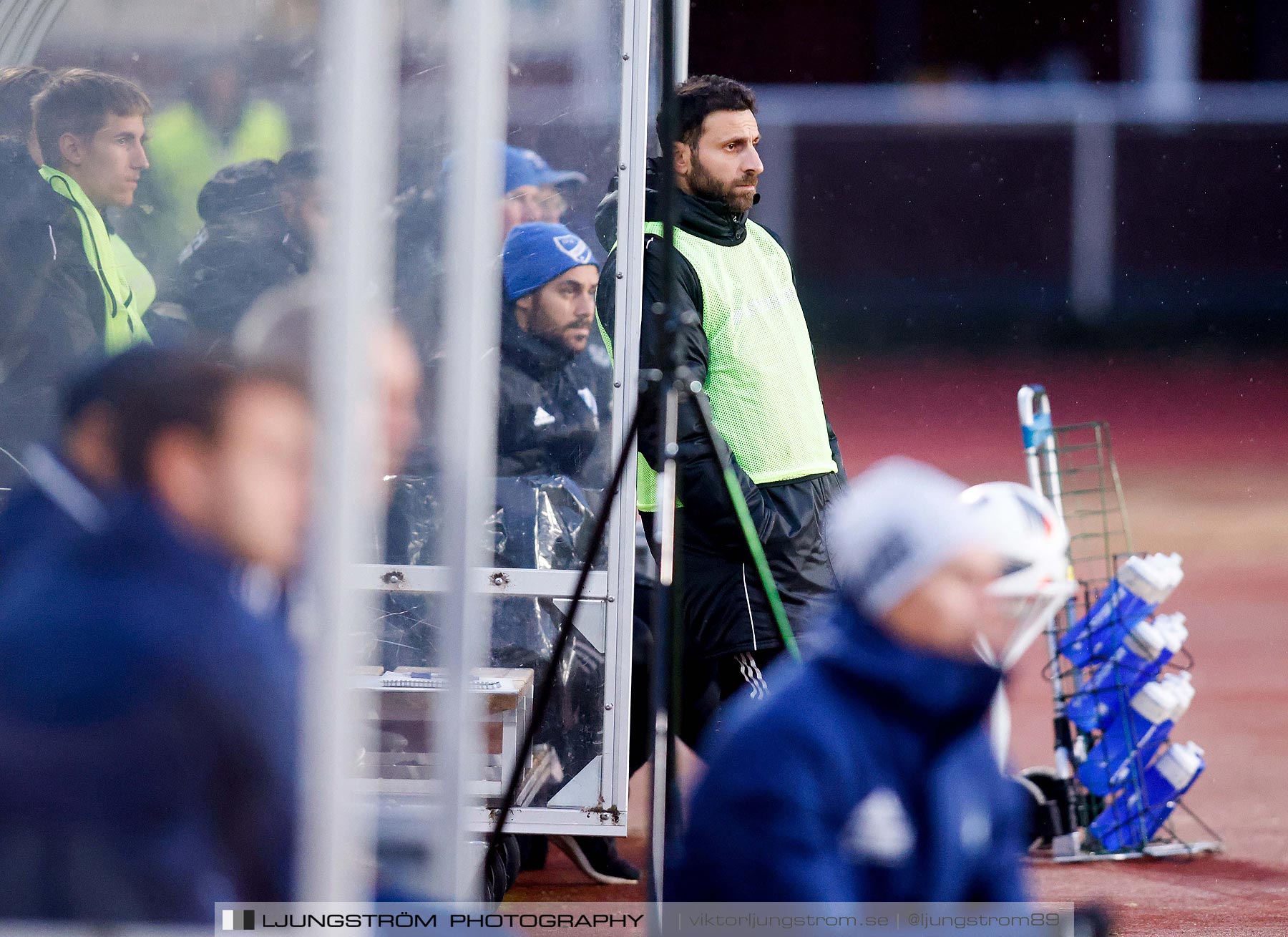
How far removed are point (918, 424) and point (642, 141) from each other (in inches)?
524

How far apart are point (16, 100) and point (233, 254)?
30.6 inches

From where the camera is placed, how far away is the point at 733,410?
3.43 meters

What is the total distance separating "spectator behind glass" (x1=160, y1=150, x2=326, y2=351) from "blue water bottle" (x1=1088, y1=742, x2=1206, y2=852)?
317cm

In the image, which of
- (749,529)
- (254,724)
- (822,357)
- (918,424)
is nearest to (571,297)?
(749,529)

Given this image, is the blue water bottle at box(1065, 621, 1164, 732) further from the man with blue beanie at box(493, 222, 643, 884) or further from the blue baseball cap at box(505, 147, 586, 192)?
the blue baseball cap at box(505, 147, 586, 192)

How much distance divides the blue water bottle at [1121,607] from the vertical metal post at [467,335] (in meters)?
2.50

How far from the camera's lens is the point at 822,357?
1866 centimetres

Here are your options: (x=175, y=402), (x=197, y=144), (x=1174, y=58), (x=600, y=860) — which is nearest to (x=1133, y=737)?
(x=600, y=860)

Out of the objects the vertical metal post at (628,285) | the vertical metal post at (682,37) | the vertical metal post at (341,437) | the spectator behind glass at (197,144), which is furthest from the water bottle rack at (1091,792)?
the vertical metal post at (341,437)

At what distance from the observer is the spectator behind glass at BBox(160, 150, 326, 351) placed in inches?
69.9

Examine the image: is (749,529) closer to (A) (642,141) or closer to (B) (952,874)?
(A) (642,141)

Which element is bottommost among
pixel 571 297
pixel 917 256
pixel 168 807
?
pixel 168 807

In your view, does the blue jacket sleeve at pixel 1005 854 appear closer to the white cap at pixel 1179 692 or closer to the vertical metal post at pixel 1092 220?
the white cap at pixel 1179 692

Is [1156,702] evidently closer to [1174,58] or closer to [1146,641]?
[1146,641]
